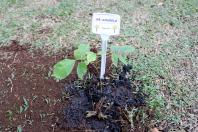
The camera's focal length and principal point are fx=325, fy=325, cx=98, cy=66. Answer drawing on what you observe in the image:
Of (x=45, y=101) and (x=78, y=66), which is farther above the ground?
(x=78, y=66)

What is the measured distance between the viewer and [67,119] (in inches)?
72.3

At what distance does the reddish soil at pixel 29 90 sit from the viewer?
186 cm

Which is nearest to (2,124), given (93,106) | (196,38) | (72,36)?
(93,106)

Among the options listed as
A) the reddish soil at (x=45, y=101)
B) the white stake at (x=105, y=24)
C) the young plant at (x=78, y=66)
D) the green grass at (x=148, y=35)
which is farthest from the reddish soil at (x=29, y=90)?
the white stake at (x=105, y=24)

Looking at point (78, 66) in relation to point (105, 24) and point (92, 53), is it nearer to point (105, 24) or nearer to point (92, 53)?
point (92, 53)

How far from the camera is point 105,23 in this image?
5.78 feet

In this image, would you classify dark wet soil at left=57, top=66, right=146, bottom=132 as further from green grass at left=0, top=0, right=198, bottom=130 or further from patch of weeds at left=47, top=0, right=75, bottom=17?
patch of weeds at left=47, top=0, right=75, bottom=17

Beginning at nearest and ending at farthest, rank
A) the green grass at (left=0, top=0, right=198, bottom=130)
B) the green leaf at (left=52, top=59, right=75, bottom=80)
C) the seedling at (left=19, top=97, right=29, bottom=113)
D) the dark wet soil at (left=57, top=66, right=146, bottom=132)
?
the green leaf at (left=52, top=59, right=75, bottom=80), the dark wet soil at (left=57, top=66, right=146, bottom=132), the seedling at (left=19, top=97, right=29, bottom=113), the green grass at (left=0, top=0, right=198, bottom=130)

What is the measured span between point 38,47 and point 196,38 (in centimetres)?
122

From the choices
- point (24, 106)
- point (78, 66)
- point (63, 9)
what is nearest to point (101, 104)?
point (78, 66)

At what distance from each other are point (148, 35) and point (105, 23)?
0.86 m

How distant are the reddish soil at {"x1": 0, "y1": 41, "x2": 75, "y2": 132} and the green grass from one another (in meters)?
0.17

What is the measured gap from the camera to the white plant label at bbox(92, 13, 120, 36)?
1.74m

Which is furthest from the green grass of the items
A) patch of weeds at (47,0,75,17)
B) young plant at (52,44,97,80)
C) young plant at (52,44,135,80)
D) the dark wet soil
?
young plant at (52,44,97,80)
